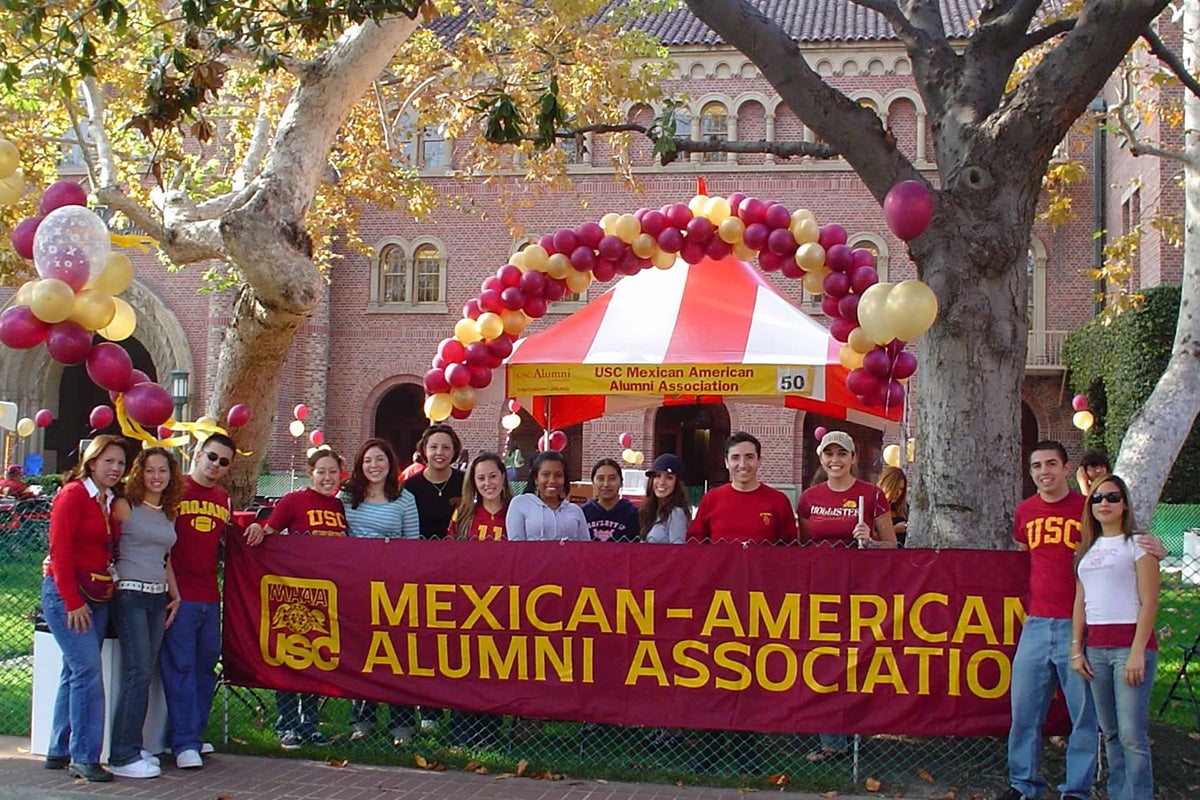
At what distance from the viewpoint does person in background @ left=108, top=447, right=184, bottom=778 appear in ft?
19.9

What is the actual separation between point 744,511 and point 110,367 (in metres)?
3.51

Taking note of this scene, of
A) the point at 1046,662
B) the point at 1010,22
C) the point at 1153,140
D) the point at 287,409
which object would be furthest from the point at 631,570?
the point at 287,409

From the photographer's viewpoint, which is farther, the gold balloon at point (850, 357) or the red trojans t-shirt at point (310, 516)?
the gold balloon at point (850, 357)

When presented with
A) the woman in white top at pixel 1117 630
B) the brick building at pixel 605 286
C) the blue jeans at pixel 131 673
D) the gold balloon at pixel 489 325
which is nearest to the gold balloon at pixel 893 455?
the gold balloon at pixel 489 325

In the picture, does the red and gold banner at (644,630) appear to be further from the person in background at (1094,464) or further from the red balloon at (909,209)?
the red balloon at (909,209)

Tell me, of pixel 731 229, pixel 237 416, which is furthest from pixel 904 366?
pixel 237 416

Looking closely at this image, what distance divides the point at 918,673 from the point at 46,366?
2880 centimetres

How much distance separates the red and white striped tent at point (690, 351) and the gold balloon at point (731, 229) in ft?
2.82

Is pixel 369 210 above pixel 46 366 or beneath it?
above

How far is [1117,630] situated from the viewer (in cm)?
529

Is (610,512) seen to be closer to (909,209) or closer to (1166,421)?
(909,209)

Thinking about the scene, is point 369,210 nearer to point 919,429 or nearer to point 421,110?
point 421,110

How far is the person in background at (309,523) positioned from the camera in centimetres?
679

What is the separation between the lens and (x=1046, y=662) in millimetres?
5688
